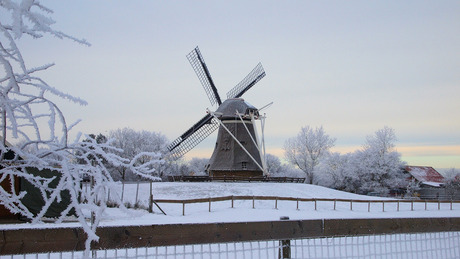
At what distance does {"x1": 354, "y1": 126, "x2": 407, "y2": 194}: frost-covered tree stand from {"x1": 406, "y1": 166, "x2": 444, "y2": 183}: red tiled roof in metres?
2.30

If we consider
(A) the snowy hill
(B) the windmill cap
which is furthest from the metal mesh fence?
(B) the windmill cap

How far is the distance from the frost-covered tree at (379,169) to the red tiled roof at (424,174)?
2.30 meters

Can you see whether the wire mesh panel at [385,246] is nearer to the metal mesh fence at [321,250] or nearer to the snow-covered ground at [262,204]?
the metal mesh fence at [321,250]

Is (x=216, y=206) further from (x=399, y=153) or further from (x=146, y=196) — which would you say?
(x=399, y=153)

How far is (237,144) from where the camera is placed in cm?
3766

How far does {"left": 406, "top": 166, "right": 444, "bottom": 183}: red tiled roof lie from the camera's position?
5519cm

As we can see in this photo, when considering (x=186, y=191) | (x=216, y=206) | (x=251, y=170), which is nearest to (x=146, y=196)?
(x=186, y=191)

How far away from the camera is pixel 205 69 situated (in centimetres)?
4172

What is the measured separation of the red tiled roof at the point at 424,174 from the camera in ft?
181

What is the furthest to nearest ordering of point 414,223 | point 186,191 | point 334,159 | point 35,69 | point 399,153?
point 334,159
point 399,153
point 186,191
point 414,223
point 35,69

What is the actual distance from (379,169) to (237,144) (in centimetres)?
2103

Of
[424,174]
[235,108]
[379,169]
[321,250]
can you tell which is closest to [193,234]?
[321,250]

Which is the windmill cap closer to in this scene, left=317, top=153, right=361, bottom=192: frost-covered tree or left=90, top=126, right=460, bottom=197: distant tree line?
left=90, top=126, right=460, bottom=197: distant tree line

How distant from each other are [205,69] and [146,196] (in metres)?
16.8
